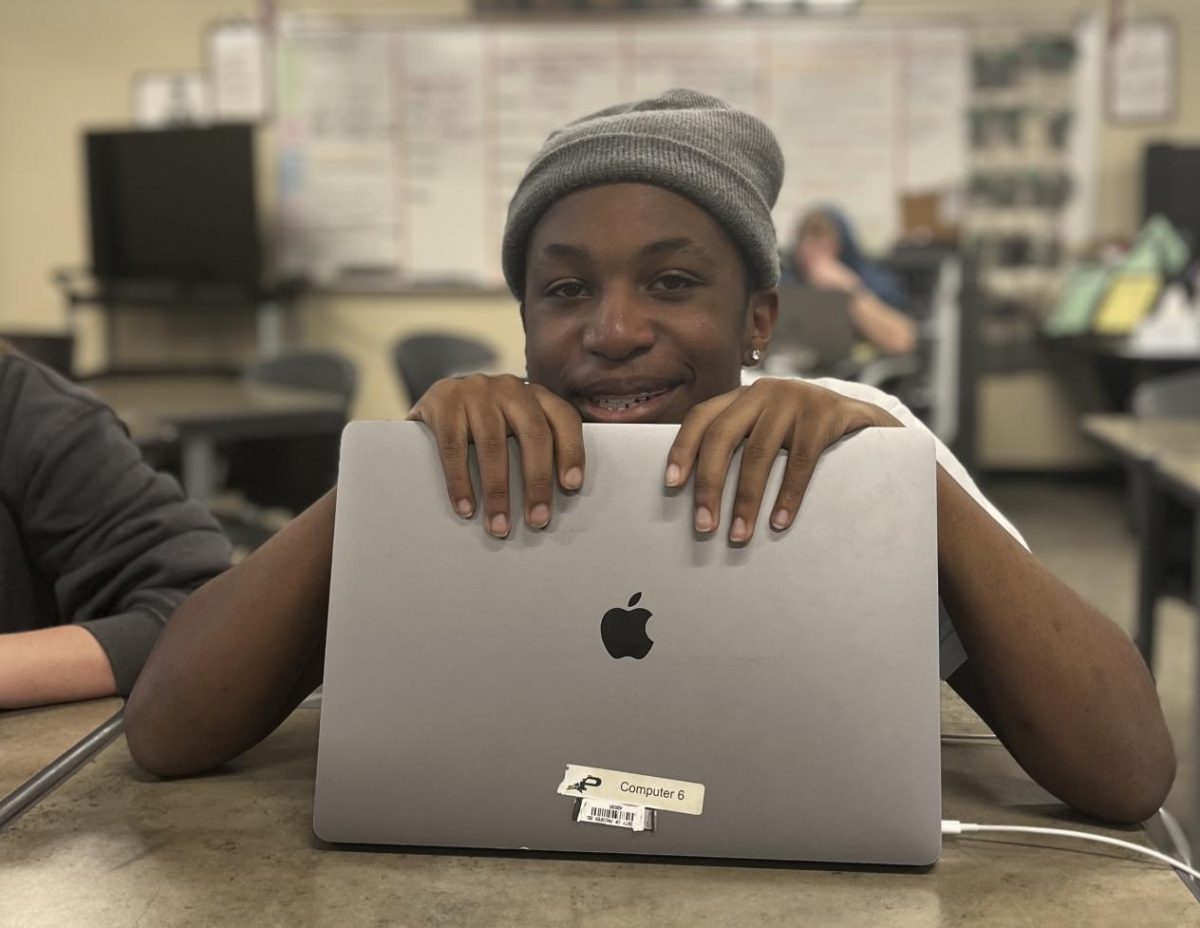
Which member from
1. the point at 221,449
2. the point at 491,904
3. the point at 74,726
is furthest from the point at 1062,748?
the point at 221,449

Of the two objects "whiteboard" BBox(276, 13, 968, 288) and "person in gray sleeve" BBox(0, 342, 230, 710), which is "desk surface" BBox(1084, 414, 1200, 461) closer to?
"person in gray sleeve" BBox(0, 342, 230, 710)

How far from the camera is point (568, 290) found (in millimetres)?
916

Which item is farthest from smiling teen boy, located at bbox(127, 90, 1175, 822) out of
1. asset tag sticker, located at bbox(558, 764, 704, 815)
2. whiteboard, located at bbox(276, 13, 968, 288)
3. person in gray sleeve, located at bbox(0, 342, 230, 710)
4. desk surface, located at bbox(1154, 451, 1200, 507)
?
whiteboard, located at bbox(276, 13, 968, 288)

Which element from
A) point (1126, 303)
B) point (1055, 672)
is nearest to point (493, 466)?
point (1055, 672)

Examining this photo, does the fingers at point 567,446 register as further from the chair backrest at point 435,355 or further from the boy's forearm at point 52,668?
the chair backrest at point 435,355

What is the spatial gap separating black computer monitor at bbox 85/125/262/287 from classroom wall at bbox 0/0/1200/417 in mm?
411

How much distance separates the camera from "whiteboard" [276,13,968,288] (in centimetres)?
545

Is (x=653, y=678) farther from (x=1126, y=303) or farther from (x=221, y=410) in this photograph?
(x=1126, y=303)

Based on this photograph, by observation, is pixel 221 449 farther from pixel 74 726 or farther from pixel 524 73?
pixel 524 73

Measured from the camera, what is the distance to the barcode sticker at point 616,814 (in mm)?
670

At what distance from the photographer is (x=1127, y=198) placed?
18.1ft

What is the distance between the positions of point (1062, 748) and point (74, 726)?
0.69 meters

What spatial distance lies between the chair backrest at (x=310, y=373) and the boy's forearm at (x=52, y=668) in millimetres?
2394

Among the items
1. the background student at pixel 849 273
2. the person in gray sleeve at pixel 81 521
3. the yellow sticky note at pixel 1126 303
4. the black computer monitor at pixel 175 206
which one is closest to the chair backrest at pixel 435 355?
the background student at pixel 849 273
